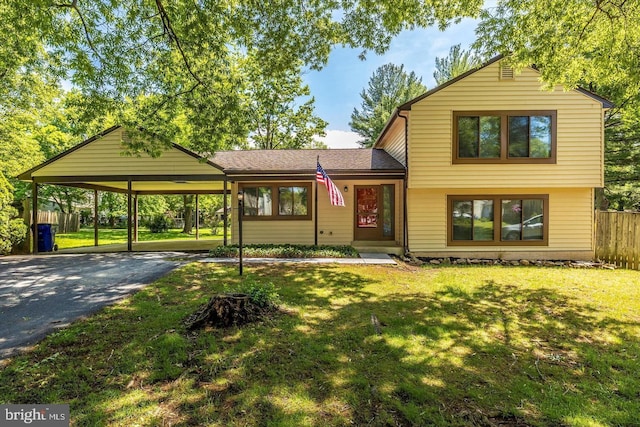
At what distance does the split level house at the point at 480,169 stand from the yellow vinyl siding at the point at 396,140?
191 millimetres

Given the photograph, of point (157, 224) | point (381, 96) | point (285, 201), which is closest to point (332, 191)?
point (285, 201)

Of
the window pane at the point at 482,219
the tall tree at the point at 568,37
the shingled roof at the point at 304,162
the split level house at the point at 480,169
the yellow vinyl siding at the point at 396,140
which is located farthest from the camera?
the yellow vinyl siding at the point at 396,140

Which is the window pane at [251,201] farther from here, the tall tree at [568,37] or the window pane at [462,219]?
the tall tree at [568,37]

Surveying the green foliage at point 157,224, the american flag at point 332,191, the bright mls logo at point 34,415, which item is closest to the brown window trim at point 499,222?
the american flag at point 332,191

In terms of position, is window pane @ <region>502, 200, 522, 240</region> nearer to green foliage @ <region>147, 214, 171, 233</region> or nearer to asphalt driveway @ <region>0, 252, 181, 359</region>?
asphalt driveway @ <region>0, 252, 181, 359</region>

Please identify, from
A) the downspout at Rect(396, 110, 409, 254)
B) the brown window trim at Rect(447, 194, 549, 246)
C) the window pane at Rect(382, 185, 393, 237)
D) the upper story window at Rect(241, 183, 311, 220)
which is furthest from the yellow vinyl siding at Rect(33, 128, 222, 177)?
the brown window trim at Rect(447, 194, 549, 246)

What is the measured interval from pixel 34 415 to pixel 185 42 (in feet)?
26.3

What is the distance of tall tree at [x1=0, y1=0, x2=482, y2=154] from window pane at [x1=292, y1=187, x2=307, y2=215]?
10.3ft

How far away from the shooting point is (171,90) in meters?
9.20

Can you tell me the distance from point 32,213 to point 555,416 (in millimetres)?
15062

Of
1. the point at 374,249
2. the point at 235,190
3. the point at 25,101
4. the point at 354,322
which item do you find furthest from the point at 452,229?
the point at 25,101

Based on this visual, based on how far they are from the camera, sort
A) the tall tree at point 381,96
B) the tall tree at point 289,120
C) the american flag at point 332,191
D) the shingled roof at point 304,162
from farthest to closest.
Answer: the tall tree at point 381,96
the tall tree at point 289,120
the shingled roof at point 304,162
the american flag at point 332,191

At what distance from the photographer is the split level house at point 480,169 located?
Result: 32.3 ft

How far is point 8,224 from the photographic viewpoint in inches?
395
